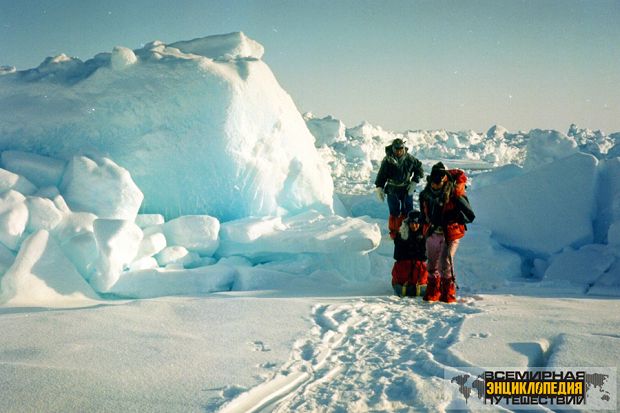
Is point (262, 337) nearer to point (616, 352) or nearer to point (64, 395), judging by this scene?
point (64, 395)

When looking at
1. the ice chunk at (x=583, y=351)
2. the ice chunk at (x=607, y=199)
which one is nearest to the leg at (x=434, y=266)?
the ice chunk at (x=583, y=351)

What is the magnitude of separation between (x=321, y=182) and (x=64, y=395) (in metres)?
5.54

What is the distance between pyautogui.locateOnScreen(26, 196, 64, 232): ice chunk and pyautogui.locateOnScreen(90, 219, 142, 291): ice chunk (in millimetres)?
427

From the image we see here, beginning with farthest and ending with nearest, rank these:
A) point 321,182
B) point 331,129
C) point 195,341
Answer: point 331,129 → point 321,182 → point 195,341

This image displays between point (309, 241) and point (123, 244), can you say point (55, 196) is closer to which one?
point (123, 244)

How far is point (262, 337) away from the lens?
2.91 meters

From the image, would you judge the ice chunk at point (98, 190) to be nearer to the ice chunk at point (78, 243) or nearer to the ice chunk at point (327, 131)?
the ice chunk at point (78, 243)

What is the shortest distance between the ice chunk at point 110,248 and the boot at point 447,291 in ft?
10.1

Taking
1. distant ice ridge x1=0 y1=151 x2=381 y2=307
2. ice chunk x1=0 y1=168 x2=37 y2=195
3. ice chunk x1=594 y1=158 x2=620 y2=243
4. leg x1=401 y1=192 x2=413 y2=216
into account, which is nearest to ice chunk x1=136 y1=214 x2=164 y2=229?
distant ice ridge x1=0 y1=151 x2=381 y2=307

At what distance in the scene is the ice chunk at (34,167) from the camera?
16.9ft

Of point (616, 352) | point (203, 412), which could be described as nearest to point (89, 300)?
point (203, 412)

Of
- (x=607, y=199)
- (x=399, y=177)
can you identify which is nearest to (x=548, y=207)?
(x=607, y=199)

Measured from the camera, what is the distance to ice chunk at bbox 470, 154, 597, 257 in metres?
6.04

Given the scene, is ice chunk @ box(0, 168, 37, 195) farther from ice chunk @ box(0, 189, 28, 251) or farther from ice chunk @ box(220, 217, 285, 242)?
ice chunk @ box(220, 217, 285, 242)
